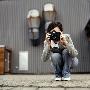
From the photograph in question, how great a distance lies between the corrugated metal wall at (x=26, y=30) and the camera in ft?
29.5

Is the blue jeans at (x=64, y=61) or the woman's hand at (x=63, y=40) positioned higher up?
the woman's hand at (x=63, y=40)

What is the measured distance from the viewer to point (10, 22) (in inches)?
363

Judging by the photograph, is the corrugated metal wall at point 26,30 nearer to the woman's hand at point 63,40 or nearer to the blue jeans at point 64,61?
the blue jeans at point 64,61

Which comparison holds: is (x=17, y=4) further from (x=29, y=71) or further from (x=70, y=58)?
(x=70, y=58)

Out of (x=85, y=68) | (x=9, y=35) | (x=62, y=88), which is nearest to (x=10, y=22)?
(x=9, y=35)

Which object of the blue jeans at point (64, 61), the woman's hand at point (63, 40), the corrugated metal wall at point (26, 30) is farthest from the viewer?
the corrugated metal wall at point (26, 30)

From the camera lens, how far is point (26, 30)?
9.21 metres

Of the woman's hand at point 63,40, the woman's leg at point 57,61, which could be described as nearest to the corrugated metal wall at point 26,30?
the woman's leg at point 57,61

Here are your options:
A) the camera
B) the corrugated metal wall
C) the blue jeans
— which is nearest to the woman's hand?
the camera

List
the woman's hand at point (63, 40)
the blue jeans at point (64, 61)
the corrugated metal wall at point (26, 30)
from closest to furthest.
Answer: the woman's hand at point (63, 40)
the blue jeans at point (64, 61)
the corrugated metal wall at point (26, 30)

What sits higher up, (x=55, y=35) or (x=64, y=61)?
(x=55, y=35)

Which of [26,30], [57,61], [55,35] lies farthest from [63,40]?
[26,30]

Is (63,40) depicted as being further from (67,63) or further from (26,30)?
(26,30)

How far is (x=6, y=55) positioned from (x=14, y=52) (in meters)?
0.47
